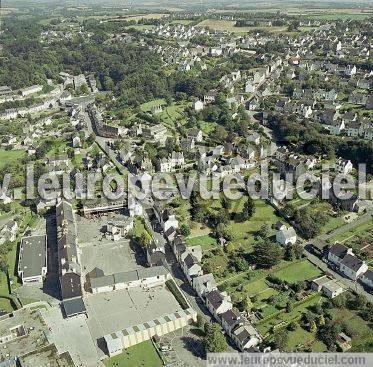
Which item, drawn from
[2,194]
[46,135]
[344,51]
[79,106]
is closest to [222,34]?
[344,51]

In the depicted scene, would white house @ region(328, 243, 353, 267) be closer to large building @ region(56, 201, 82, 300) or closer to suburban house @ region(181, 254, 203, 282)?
suburban house @ region(181, 254, 203, 282)

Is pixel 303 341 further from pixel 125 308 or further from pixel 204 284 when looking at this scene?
pixel 125 308

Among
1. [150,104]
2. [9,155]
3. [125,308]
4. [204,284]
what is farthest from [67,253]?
[150,104]

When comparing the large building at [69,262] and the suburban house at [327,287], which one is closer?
the large building at [69,262]

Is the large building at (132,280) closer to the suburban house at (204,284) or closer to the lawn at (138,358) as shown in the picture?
the suburban house at (204,284)

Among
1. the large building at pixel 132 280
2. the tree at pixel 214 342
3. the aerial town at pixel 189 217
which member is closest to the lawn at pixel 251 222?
the aerial town at pixel 189 217

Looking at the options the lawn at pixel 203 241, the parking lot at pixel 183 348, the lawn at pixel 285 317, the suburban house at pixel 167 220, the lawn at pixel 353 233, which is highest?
the suburban house at pixel 167 220

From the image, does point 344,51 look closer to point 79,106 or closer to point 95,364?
point 79,106

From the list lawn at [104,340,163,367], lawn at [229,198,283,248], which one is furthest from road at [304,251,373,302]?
lawn at [104,340,163,367]
